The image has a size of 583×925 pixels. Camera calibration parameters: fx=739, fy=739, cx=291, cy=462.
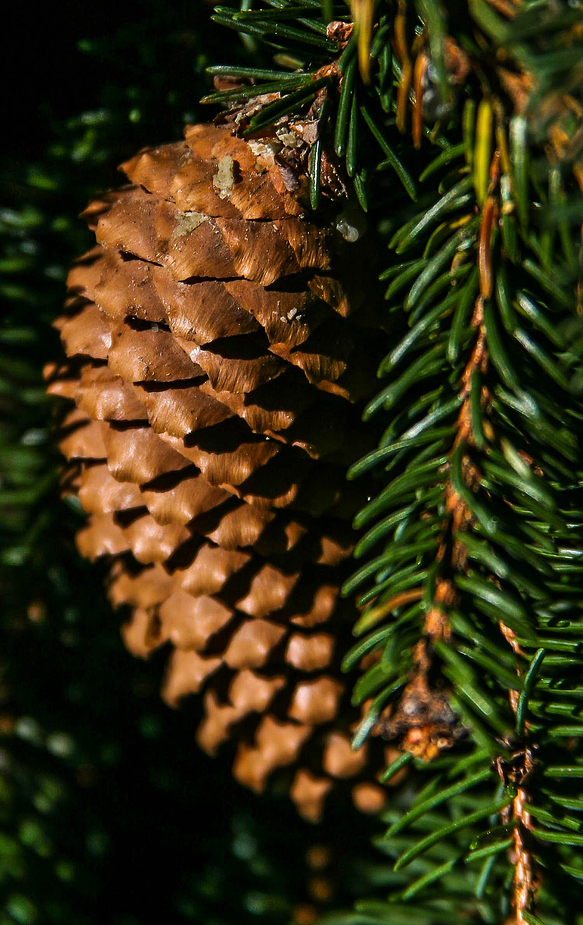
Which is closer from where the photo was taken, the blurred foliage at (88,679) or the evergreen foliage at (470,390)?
the evergreen foliage at (470,390)

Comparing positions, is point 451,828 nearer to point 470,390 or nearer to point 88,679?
point 470,390

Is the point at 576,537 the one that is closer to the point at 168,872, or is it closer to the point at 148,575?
the point at 148,575

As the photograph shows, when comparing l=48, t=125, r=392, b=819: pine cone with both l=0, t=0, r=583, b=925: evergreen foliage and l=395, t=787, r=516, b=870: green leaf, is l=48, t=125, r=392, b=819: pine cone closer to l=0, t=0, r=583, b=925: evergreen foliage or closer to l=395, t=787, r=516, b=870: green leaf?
l=0, t=0, r=583, b=925: evergreen foliage

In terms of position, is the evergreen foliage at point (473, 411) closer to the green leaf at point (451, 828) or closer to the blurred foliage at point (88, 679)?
the green leaf at point (451, 828)

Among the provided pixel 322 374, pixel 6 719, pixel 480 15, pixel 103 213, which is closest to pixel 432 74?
pixel 480 15

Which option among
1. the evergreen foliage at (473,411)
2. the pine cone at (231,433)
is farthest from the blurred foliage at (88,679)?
the evergreen foliage at (473,411)

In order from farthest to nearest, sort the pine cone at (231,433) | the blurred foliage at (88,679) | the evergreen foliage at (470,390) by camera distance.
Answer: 1. the blurred foliage at (88,679)
2. the pine cone at (231,433)
3. the evergreen foliage at (470,390)

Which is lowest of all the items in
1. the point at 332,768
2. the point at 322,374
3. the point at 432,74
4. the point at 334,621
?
the point at 332,768

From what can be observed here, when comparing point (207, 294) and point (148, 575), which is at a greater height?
point (207, 294)

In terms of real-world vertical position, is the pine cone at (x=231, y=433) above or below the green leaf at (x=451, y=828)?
above
